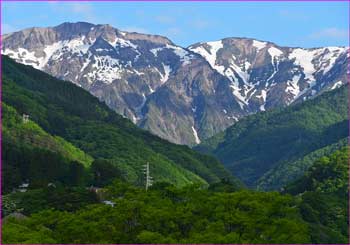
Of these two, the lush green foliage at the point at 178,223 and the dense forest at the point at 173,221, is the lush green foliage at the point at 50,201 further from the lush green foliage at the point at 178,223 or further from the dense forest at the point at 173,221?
the lush green foliage at the point at 178,223

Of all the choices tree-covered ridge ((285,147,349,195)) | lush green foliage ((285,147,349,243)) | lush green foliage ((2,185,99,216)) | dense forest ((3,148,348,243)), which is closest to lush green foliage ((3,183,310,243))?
dense forest ((3,148,348,243))

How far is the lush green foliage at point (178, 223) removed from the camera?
55656 millimetres

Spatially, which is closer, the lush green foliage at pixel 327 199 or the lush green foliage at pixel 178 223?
the lush green foliage at pixel 178 223

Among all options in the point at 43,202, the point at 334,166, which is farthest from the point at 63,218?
the point at 334,166

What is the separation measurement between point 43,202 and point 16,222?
861 inches

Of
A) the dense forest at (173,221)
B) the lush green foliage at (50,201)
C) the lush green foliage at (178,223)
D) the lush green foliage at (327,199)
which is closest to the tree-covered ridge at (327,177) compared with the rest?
the lush green foliage at (327,199)

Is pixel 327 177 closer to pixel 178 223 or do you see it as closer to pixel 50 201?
pixel 50 201

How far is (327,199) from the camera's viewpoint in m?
127

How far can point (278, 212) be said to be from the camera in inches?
2339

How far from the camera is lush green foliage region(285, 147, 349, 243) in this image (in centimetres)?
9921

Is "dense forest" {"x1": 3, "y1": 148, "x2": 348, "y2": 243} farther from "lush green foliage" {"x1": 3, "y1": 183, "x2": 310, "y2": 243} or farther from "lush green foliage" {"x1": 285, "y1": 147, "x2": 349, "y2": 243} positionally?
"lush green foliage" {"x1": 285, "y1": 147, "x2": 349, "y2": 243}

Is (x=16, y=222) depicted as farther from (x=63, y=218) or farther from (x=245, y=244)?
(x=245, y=244)

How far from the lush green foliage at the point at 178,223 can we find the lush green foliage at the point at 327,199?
106 ft

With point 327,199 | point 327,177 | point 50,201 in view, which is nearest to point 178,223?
point 50,201
